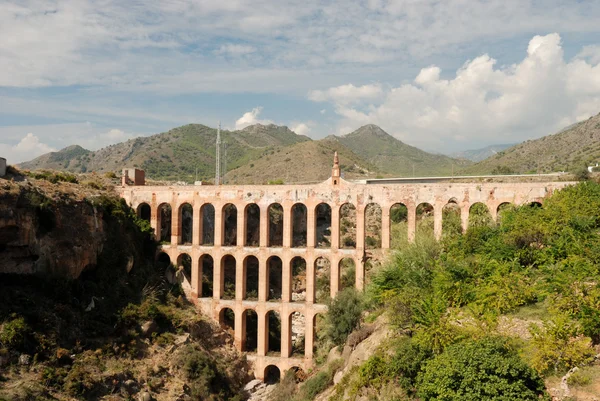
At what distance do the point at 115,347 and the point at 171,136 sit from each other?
89.3 m

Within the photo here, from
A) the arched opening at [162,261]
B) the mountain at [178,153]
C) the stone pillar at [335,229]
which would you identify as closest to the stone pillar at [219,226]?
the arched opening at [162,261]

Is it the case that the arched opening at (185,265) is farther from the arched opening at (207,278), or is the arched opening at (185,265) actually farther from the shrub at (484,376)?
the shrub at (484,376)

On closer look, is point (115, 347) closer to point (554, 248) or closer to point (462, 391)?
point (462, 391)

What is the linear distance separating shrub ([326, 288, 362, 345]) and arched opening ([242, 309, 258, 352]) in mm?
6907

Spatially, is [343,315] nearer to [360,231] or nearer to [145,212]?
[360,231]

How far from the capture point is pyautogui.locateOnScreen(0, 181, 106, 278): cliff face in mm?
25438

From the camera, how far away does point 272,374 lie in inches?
1323

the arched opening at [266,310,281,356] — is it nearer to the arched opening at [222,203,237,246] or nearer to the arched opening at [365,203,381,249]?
the arched opening at [222,203,237,246]

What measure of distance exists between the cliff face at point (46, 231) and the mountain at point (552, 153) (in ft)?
155

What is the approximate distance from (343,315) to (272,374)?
8.58 m

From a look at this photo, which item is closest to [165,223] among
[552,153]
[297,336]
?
[297,336]

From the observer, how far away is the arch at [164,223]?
119 feet

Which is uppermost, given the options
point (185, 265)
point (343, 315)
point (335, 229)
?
point (335, 229)

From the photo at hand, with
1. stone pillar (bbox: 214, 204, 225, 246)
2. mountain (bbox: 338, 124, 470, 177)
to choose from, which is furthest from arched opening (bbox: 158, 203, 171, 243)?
mountain (bbox: 338, 124, 470, 177)
